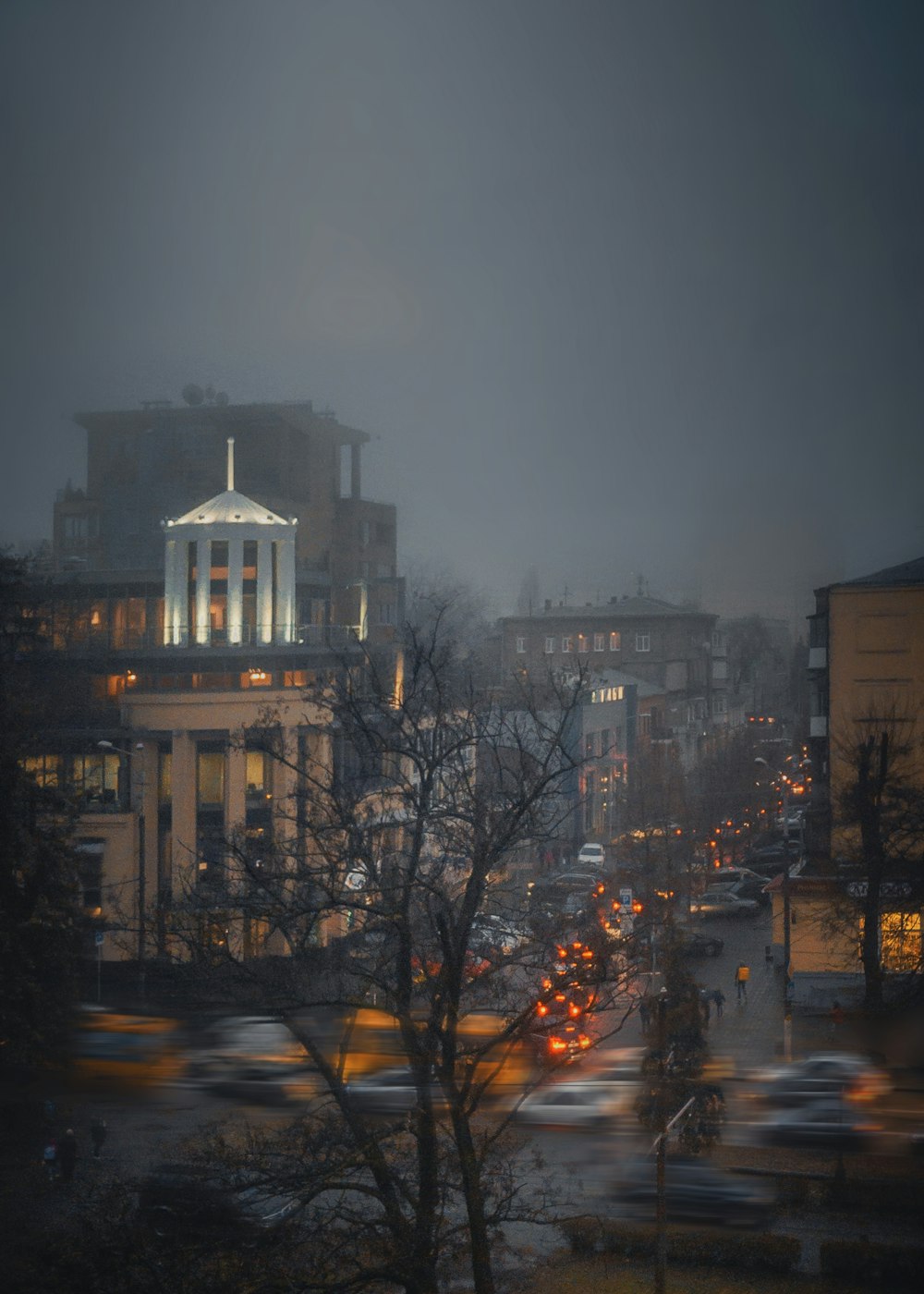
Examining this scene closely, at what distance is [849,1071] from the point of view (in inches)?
193

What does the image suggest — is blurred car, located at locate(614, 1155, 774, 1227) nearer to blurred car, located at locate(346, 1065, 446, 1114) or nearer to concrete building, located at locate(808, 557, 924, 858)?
blurred car, located at locate(346, 1065, 446, 1114)

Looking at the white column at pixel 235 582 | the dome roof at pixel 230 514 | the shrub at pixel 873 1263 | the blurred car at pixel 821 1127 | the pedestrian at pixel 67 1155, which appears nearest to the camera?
the shrub at pixel 873 1263

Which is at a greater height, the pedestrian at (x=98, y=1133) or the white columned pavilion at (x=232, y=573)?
the white columned pavilion at (x=232, y=573)

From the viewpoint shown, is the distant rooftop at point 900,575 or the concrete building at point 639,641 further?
the concrete building at point 639,641

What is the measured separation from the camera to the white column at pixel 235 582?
11359 mm

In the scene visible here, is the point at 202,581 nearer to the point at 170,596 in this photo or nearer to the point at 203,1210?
the point at 170,596

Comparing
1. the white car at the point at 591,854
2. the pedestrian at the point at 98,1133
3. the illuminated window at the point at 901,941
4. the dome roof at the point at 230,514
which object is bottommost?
the white car at the point at 591,854

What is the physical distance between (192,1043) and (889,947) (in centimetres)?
410

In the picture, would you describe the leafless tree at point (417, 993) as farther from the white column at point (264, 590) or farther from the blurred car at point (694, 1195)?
the white column at point (264, 590)

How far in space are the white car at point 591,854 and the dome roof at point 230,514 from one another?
4801mm

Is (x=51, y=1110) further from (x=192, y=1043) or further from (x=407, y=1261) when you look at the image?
(x=407, y=1261)

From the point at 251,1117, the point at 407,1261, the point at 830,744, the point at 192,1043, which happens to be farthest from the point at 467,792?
the point at 830,744

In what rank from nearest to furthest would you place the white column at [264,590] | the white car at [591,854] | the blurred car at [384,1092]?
the blurred car at [384,1092], the white column at [264,590], the white car at [591,854]

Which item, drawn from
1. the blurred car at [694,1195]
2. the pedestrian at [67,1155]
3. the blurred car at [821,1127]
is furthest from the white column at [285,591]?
the blurred car at [694,1195]
